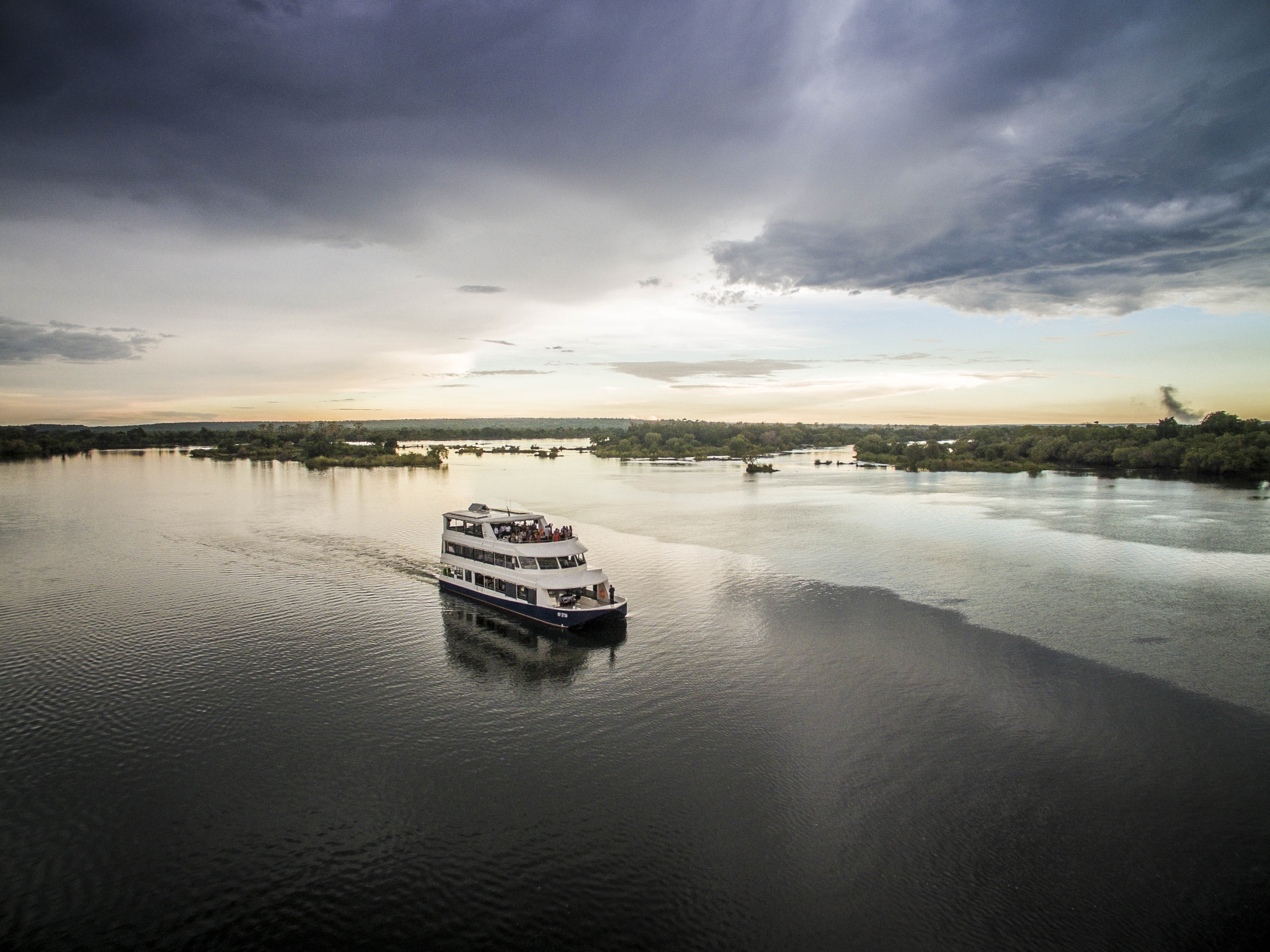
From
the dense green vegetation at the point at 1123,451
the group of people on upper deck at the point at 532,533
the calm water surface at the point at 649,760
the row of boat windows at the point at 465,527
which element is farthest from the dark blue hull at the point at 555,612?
the dense green vegetation at the point at 1123,451

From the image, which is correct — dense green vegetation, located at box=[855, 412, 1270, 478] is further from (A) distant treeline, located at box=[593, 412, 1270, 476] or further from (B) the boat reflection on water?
(B) the boat reflection on water

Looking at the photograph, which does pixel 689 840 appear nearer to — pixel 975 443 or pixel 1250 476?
pixel 1250 476

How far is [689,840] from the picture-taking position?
1864cm

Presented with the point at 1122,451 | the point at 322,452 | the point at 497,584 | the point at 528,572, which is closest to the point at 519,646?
the point at 528,572

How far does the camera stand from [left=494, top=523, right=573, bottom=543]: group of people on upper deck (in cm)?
3871

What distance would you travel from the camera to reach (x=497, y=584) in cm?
3922

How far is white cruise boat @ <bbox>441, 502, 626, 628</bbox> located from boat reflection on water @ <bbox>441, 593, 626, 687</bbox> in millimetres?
750

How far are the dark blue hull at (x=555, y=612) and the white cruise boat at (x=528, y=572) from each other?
45 millimetres

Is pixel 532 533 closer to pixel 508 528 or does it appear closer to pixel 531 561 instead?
pixel 508 528

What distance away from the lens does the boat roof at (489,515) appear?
41.8 meters

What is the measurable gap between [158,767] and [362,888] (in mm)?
10520

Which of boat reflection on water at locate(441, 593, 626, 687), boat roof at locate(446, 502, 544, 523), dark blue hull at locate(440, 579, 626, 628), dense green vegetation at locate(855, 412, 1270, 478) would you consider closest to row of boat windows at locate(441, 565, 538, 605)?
dark blue hull at locate(440, 579, 626, 628)

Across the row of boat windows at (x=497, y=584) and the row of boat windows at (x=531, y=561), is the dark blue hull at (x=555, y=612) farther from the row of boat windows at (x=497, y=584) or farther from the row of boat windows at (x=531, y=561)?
the row of boat windows at (x=531, y=561)

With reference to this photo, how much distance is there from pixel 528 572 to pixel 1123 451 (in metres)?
147
